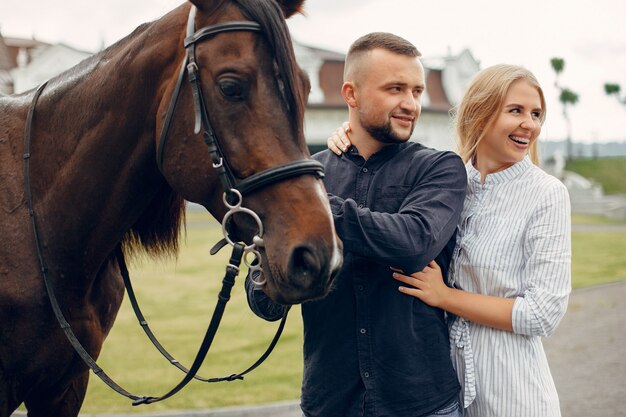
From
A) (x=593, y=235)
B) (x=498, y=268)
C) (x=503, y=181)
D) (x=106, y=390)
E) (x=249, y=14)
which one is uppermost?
(x=249, y=14)

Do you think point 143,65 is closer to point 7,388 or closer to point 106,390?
point 7,388

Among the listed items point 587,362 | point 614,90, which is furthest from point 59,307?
point 614,90

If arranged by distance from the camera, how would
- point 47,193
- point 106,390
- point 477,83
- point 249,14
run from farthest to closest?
point 106,390
point 477,83
point 47,193
point 249,14

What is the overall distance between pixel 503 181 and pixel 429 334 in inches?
26.1

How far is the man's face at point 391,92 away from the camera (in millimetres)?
2234

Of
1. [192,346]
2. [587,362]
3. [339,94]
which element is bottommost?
[587,362]

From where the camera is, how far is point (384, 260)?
208 cm

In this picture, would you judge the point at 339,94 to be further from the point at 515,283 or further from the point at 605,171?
the point at 515,283

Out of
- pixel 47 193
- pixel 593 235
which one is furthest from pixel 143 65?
pixel 593 235

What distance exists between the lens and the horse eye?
6.14 feet

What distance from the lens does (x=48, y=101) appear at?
2.36m

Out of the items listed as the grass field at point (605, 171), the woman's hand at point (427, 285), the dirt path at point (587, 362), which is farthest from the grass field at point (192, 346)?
the grass field at point (605, 171)

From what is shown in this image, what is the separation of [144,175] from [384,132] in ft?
2.87

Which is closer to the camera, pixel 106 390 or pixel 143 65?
pixel 143 65
